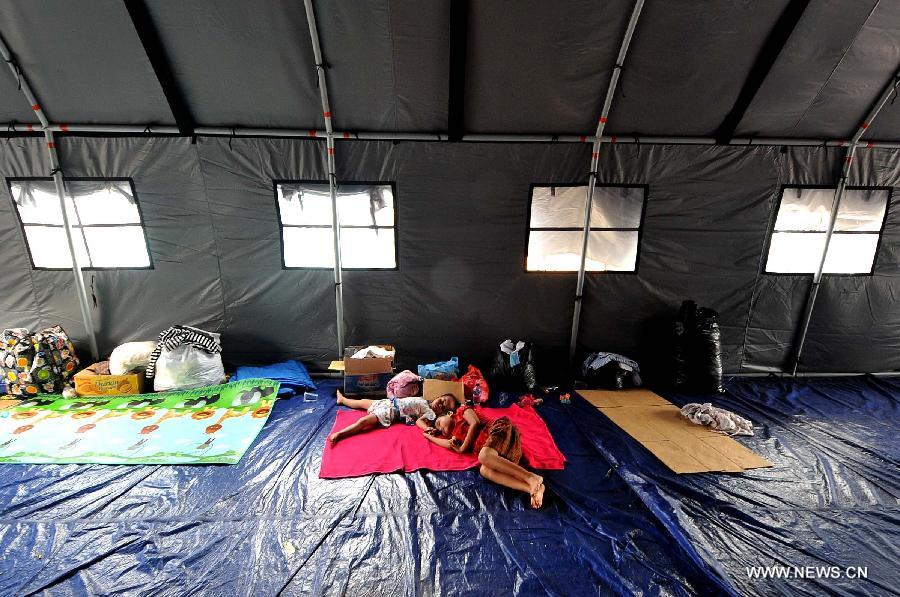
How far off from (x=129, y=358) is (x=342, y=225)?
2503 millimetres

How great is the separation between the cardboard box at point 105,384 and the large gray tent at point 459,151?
2.19 feet

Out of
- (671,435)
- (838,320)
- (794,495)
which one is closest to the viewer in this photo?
(794,495)

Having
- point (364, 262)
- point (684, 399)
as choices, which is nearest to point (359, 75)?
point (364, 262)

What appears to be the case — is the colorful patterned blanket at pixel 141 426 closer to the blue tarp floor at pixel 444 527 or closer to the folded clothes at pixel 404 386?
the blue tarp floor at pixel 444 527

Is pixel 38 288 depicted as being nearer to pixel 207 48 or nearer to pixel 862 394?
pixel 207 48

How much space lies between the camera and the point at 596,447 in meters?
2.70

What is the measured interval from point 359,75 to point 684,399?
14.9 feet

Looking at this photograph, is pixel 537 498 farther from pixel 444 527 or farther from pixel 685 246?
pixel 685 246

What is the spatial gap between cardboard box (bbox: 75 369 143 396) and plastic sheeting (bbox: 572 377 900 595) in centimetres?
432

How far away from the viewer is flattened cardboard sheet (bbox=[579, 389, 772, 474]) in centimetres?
254

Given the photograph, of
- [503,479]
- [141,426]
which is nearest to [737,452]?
[503,479]

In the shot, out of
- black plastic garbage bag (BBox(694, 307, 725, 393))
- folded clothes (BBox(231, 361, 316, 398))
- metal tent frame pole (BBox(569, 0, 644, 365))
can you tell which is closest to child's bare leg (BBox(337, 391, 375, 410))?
folded clothes (BBox(231, 361, 316, 398))

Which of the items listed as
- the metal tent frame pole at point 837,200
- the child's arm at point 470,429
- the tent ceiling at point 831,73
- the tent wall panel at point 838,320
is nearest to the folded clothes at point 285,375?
the child's arm at point 470,429

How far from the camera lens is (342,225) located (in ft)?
12.3
